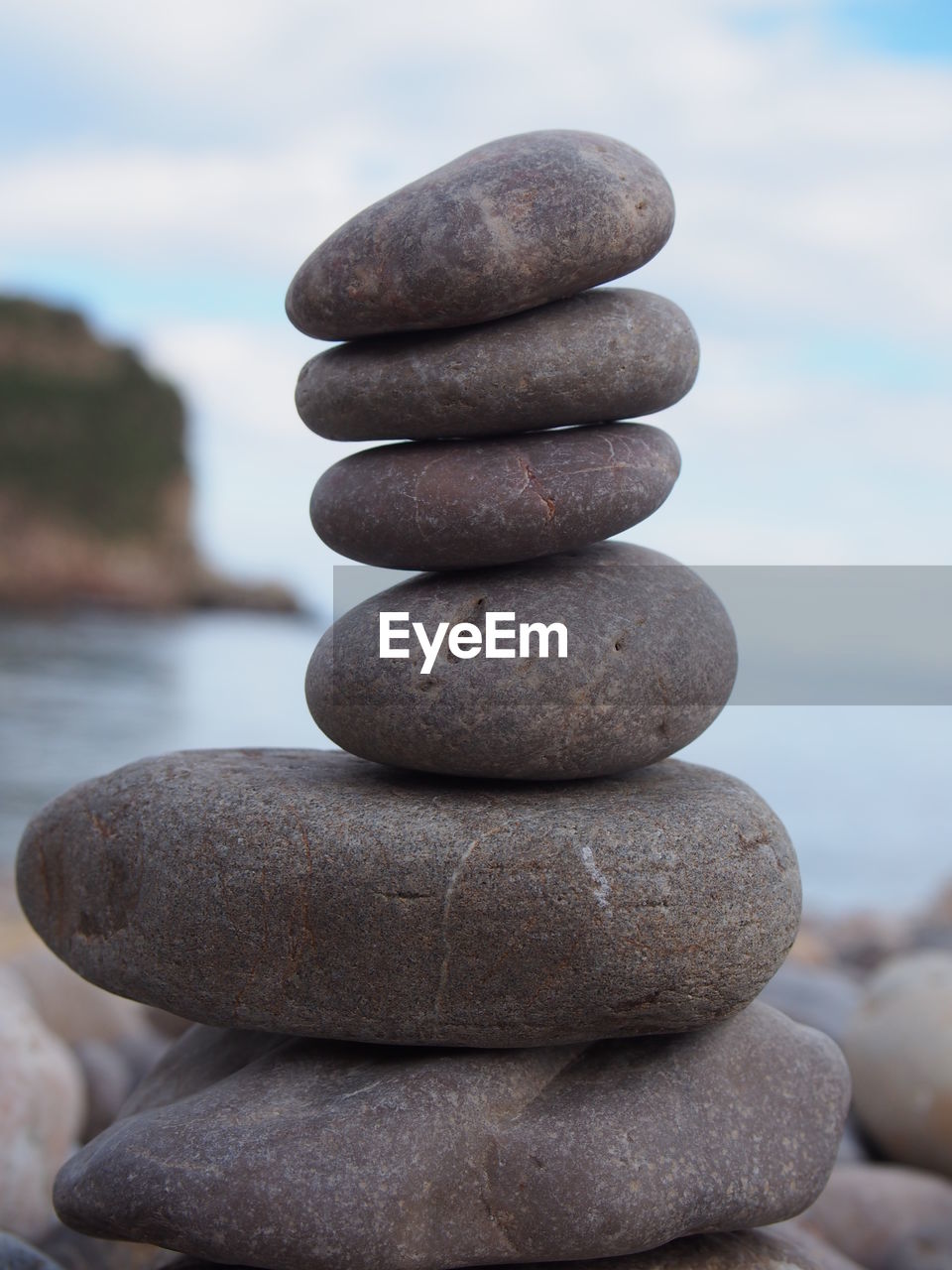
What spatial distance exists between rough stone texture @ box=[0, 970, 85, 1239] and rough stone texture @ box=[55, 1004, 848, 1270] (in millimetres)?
1506

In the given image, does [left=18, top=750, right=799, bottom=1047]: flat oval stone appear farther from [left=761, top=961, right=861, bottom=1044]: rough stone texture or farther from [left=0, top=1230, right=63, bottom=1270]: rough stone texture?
[left=761, top=961, right=861, bottom=1044]: rough stone texture

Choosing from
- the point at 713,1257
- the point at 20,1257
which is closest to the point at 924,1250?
the point at 713,1257

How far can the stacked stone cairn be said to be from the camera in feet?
12.7

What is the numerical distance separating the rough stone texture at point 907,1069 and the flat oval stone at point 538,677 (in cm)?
335

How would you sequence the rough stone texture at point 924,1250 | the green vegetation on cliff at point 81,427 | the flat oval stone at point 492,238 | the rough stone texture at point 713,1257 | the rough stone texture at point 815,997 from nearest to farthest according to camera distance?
the flat oval stone at point 492,238 < the rough stone texture at point 713,1257 < the rough stone texture at point 924,1250 < the rough stone texture at point 815,997 < the green vegetation on cliff at point 81,427

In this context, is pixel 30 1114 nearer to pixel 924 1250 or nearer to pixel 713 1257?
pixel 713 1257

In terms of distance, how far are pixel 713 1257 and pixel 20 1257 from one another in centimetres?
238

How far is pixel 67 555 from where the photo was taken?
49.4m

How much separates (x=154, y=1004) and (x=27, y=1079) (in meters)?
1.77

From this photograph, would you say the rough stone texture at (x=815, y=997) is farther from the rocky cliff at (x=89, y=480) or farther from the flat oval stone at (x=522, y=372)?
the rocky cliff at (x=89, y=480)

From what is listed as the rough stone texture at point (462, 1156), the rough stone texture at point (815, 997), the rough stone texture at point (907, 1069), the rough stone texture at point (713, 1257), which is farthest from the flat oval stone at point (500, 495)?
the rough stone texture at point (815, 997)

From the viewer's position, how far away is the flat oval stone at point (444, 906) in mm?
3893

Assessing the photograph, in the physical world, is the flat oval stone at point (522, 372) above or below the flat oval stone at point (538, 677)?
above

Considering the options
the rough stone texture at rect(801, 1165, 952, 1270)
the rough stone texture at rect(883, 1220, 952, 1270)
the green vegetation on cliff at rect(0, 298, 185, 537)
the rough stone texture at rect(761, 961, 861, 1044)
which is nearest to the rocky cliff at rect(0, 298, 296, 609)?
the green vegetation on cliff at rect(0, 298, 185, 537)
